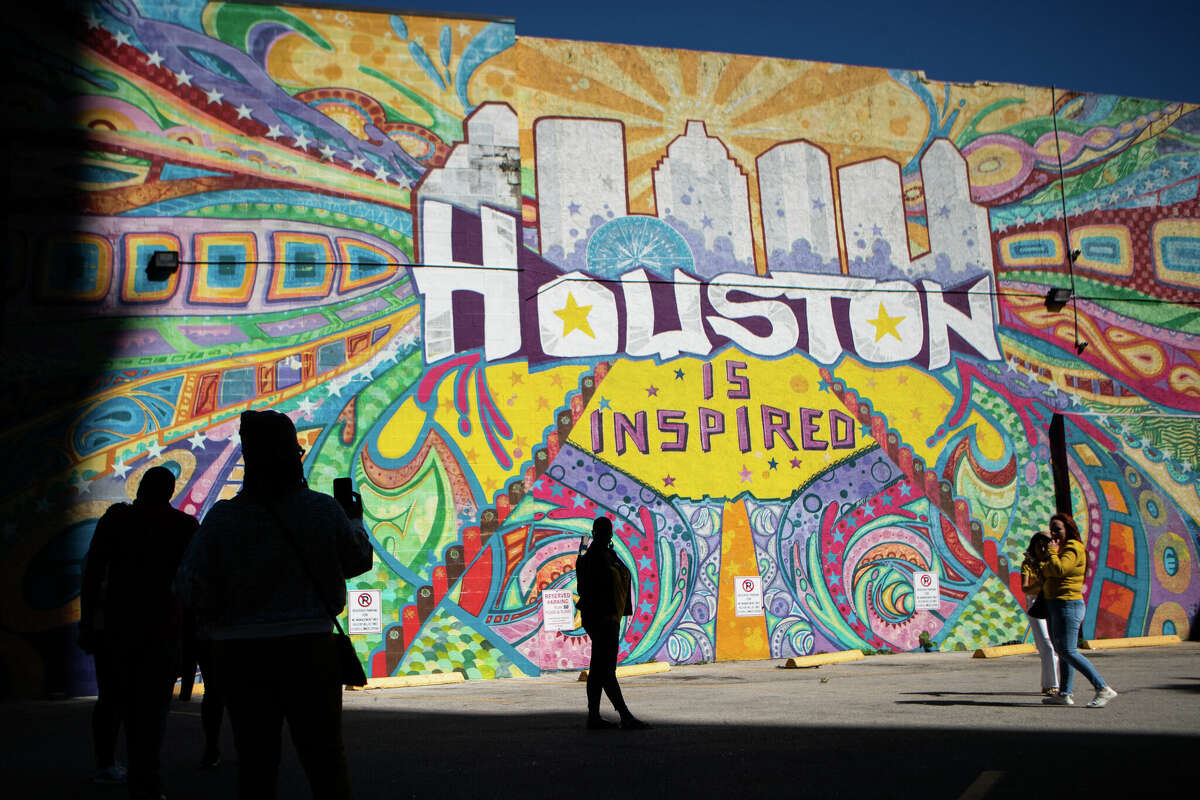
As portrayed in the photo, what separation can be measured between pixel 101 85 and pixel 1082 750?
661 inches

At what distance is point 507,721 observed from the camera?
11.1m

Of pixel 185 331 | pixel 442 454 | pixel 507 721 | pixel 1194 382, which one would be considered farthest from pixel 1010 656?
pixel 185 331

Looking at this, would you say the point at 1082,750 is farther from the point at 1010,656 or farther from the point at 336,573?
the point at 1010,656

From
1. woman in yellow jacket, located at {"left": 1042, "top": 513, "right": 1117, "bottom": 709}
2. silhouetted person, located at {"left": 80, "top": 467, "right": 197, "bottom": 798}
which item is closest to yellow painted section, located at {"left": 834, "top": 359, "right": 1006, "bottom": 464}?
woman in yellow jacket, located at {"left": 1042, "top": 513, "right": 1117, "bottom": 709}

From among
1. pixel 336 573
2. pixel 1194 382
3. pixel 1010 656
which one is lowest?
pixel 1010 656

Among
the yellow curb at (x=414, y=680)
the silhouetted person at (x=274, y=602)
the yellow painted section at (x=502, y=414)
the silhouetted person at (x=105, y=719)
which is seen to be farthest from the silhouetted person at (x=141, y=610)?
the yellow painted section at (x=502, y=414)

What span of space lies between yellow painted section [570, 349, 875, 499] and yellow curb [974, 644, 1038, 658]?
406 cm

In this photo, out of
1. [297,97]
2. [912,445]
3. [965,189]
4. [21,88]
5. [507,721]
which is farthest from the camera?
[965,189]

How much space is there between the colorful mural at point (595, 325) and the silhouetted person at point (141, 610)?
10.7 metres

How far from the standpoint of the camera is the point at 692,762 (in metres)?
7.81

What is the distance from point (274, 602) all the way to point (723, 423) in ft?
51.4

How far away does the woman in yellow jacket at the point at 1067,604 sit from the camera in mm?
10773

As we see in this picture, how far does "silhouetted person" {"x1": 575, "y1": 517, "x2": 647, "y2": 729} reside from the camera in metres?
9.98

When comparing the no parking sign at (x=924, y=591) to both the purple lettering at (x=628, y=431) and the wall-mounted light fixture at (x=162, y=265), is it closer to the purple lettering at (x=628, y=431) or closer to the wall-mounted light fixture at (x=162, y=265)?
the purple lettering at (x=628, y=431)
